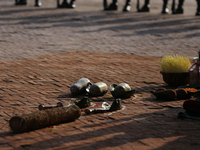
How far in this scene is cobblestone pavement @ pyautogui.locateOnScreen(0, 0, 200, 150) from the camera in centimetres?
474

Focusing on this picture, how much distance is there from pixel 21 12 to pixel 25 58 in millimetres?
8731

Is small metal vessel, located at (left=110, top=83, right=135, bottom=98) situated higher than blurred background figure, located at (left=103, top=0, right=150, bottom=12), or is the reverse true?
blurred background figure, located at (left=103, top=0, right=150, bottom=12)

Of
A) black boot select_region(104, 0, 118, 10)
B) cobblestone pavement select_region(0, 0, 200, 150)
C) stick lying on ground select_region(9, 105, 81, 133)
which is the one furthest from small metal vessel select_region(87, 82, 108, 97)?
black boot select_region(104, 0, 118, 10)

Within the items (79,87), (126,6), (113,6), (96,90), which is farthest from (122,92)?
(113,6)

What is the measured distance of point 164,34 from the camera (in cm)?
1363

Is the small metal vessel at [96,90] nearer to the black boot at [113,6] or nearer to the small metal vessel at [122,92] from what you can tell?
the small metal vessel at [122,92]

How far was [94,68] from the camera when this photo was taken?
8.83 m

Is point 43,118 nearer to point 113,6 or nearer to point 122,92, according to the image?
point 122,92

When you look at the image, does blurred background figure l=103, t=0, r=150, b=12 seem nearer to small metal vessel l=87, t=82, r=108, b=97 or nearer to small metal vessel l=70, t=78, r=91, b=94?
small metal vessel l=70, t=78, r=91, b=94

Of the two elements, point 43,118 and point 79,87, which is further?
point 79,87

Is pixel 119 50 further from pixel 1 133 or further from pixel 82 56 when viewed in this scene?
pixel 1 133

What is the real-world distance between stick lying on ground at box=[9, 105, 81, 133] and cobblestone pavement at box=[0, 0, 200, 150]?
0.31ft

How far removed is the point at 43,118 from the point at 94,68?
398 cm

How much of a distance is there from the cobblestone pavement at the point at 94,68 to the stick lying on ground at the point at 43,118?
95 millimetres
